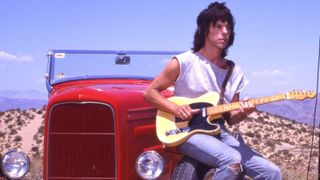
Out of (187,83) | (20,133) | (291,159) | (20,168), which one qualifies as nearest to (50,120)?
(20,168)

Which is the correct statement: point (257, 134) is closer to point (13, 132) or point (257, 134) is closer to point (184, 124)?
point (13, 132)

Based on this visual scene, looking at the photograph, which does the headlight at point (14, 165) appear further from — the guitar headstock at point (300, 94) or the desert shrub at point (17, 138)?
the desert shrub at point (17, 138)

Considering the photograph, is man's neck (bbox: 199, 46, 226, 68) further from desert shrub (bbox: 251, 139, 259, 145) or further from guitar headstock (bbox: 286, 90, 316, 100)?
desert shrub (bbox: 251, 139, 259, 145)

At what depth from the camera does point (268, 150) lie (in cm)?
2081

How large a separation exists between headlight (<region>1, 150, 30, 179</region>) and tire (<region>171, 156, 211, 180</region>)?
131 cm

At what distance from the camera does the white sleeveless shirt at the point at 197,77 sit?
466 centimetres

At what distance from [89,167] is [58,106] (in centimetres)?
60

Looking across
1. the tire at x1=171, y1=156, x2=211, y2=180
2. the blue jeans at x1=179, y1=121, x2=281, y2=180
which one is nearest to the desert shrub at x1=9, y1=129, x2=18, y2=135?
the tire at x1=171, y1=156, x2=211, y2=180

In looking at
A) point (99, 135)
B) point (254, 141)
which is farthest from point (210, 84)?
point (254, 141)

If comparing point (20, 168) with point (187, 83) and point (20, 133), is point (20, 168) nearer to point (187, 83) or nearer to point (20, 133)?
point (187, 83)

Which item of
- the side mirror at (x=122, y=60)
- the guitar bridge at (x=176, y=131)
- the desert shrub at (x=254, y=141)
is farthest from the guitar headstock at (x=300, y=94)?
the desert shrub at (x=254, y=141)

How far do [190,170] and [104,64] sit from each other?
2.75 meters

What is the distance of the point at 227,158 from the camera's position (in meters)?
4.20

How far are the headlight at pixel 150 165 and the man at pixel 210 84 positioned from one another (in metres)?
0.21
